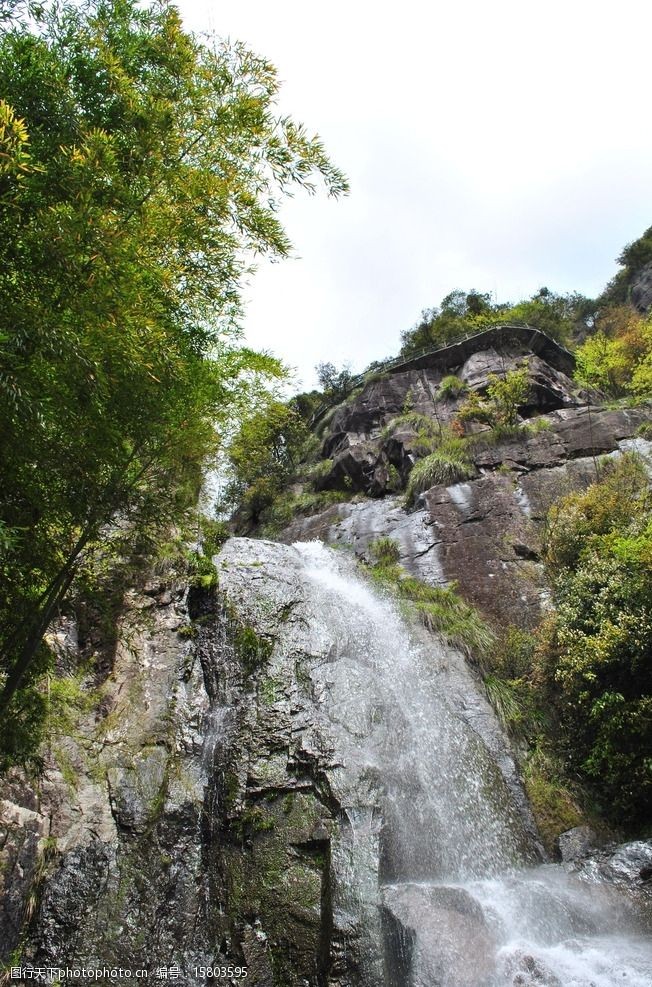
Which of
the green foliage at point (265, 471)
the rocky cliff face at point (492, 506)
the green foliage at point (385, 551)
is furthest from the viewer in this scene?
the green foliage at point (265, 471)

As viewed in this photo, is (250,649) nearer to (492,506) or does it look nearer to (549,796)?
(549,796)

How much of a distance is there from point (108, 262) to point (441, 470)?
38.4ft

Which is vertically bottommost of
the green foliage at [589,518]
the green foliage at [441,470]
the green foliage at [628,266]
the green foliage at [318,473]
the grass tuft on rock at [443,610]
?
the grass tuft on rock at [443,610]

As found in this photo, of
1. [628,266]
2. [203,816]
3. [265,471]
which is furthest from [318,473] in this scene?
[628,266]

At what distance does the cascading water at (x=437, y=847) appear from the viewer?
4.76 metres

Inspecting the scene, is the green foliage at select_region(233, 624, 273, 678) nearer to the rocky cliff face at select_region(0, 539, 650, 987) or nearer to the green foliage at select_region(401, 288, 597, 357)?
the rocky cliff face at select_region(0, 539, 650, 987)

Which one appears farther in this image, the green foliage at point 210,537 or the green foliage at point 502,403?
the green foliage at point 502,403

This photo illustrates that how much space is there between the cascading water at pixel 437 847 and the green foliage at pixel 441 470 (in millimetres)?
5682

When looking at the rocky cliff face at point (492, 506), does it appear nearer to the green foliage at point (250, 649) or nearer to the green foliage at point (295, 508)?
the green foliage at point (295, 508)

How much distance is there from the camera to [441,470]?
46.9 feet

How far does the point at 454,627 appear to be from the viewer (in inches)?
381

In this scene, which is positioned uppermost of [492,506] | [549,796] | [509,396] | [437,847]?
[509,396]

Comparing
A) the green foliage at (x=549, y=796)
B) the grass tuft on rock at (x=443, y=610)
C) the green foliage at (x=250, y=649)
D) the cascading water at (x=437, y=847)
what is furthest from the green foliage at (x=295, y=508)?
the green foliage at (x=549, y=796)

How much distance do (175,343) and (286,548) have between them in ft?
27.2
